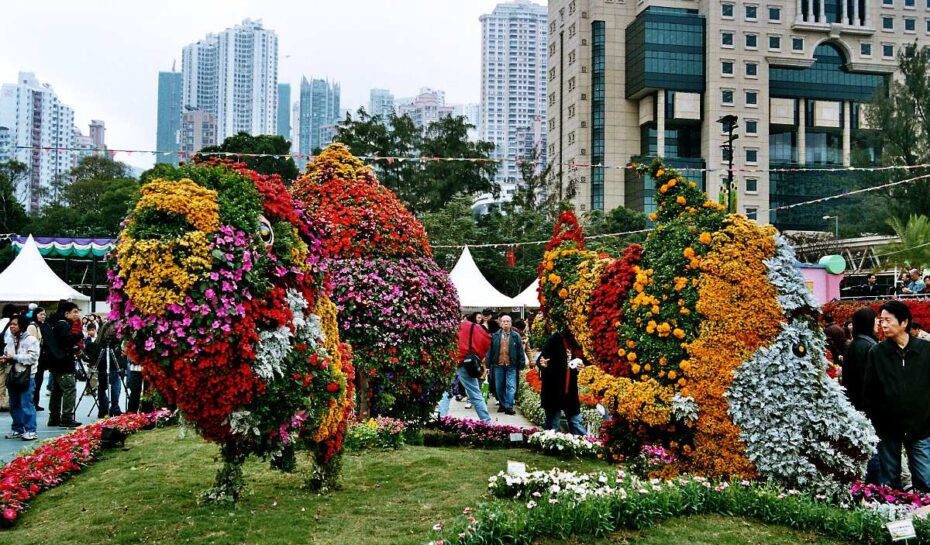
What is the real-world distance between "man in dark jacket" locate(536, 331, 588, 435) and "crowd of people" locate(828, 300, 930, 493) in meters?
3.58

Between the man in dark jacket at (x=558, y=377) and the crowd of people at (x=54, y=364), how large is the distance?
5.52 m

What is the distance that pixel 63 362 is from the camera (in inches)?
475

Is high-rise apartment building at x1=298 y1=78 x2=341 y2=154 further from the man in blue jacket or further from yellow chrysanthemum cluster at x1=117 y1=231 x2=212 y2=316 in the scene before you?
yellow chrysanthemum cluster at x1=117 y1=231 x2=212 y2=316

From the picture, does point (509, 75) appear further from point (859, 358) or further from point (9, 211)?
point (859, 358)

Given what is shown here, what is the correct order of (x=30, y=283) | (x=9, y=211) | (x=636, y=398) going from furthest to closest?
(x=9, y=211) < (x=30, y=283) < (x=636, y=398)

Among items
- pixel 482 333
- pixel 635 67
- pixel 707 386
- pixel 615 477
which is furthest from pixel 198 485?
pixel 635 67

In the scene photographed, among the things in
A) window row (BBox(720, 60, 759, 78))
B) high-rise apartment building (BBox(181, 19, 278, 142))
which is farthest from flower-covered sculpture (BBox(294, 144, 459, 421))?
high-rise apartment building (BBox(181, 19, 278, 142))

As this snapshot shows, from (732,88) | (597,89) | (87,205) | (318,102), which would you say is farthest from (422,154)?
(318,102)

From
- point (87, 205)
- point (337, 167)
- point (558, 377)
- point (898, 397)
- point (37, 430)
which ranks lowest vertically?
point (37, 430)

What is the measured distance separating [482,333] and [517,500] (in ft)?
23.4

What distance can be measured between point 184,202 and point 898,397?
246 inches

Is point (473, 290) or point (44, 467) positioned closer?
point (44, 467)

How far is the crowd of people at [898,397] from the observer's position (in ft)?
23.2

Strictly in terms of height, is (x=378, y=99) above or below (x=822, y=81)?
above
